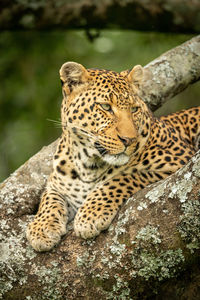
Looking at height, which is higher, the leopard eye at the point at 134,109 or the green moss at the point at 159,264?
the leopard eye at the point at 134,109

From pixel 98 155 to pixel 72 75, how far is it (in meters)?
1.02

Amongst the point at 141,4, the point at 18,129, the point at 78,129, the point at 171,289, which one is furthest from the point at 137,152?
the point at 18,129

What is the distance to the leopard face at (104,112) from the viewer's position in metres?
5.76

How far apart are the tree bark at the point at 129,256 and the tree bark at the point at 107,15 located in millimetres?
3640

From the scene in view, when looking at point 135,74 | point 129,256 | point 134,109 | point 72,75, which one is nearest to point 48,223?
point 129,256

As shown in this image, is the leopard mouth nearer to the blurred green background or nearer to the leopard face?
the leopard face

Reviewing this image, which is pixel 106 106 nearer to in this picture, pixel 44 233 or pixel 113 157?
pixel 113 157

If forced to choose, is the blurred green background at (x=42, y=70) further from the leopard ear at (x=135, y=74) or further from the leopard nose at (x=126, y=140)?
the leopard nose at (x=126, y=140)

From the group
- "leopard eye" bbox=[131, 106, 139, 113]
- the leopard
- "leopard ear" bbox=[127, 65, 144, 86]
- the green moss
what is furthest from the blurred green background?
the green moss

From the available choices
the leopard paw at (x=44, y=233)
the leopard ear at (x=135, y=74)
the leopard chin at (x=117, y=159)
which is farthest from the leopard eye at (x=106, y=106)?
the leopard paw at (x=44, y=233)

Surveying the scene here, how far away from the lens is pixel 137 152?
6.29 m

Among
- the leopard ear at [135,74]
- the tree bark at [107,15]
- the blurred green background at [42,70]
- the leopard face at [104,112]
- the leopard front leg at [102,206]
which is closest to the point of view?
the leopard front leg at [102,206]

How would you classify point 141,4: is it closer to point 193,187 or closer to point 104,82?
point 104,82

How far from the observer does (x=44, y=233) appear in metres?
5.47
